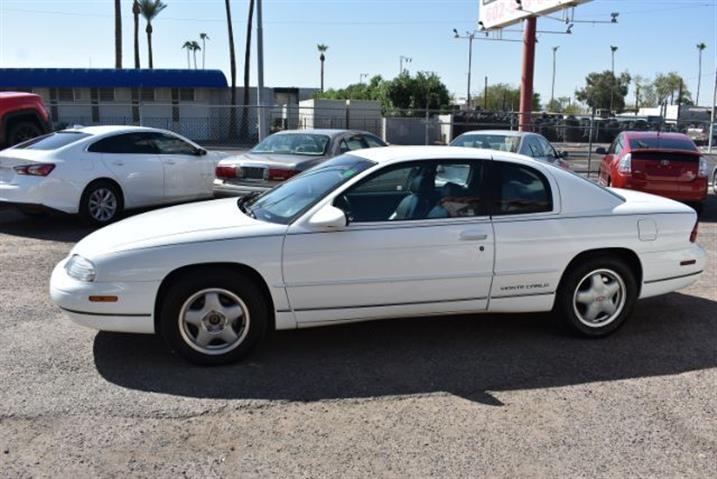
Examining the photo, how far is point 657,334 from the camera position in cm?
546

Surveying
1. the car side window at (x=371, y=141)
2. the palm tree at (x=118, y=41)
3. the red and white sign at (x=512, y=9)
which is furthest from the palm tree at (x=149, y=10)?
the car side window at (x=371, y=141)

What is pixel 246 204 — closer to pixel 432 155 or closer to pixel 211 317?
pixel 211 317

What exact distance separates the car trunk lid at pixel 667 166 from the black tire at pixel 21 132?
38.5ft

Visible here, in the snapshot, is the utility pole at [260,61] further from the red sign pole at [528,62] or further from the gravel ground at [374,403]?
the gravel ground at [374,403]

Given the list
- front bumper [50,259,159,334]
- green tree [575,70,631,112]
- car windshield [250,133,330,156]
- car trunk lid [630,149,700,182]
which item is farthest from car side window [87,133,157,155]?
green tree [575,70,631,112]

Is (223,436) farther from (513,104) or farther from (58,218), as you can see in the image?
(513,104)

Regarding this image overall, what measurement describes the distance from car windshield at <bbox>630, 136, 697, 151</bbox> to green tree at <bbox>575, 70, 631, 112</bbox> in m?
90.0

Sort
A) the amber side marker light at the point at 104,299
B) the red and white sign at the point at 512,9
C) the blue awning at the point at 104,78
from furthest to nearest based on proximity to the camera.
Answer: the blue awning at the point at 104,78 → the red and white sign at the point at 512,9 → the amber side marker light at the point at 104,299

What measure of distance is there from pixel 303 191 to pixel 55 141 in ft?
19.5

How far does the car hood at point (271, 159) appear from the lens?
10094 mm

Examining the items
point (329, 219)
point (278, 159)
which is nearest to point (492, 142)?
point (278, 159)

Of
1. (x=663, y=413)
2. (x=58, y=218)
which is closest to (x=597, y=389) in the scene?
(x=663, y=413)

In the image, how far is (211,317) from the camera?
454 centimetres

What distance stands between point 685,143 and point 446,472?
10.5m
